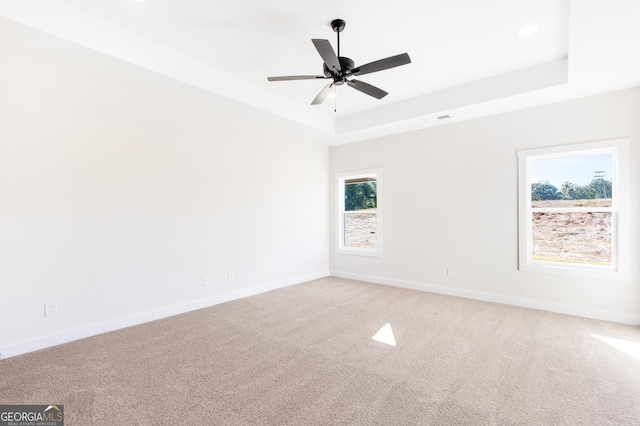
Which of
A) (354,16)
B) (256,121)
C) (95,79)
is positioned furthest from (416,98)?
(95,79)

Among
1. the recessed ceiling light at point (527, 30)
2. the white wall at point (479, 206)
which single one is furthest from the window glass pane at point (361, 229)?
the recessed ceiling light at point (527, 30)

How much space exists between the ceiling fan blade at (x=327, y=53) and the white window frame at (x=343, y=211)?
3.05m

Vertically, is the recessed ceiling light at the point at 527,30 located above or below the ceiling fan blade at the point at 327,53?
above

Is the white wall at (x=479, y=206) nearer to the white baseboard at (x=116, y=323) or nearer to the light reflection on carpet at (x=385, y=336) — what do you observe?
the light reflection on carpet at (x=385, y=336)

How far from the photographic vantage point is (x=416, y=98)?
4309 millimetres

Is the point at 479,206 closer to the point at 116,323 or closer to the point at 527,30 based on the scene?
the point at 527,30

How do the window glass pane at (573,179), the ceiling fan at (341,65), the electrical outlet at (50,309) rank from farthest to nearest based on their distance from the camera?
the window glass pane at (573,179)
the electrical outlet at (50,309)
the ceiling fan at (341,65)

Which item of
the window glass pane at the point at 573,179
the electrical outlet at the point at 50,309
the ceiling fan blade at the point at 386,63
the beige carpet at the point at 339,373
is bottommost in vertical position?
the beige carpet at the point at 339,373

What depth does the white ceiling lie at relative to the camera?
2420 millimetres

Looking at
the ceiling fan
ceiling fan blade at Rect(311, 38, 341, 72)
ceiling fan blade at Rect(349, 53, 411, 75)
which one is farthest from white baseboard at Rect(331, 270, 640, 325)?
ceiling fan blade at Rect(311, 38, 341, 72)

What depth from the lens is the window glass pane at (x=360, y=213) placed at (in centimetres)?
566

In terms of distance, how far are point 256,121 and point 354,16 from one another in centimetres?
237

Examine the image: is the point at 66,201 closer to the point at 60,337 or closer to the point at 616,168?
the point at 60,337

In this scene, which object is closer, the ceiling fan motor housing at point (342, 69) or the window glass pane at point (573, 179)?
the ceiling fan motor housing at point (342, 69)
